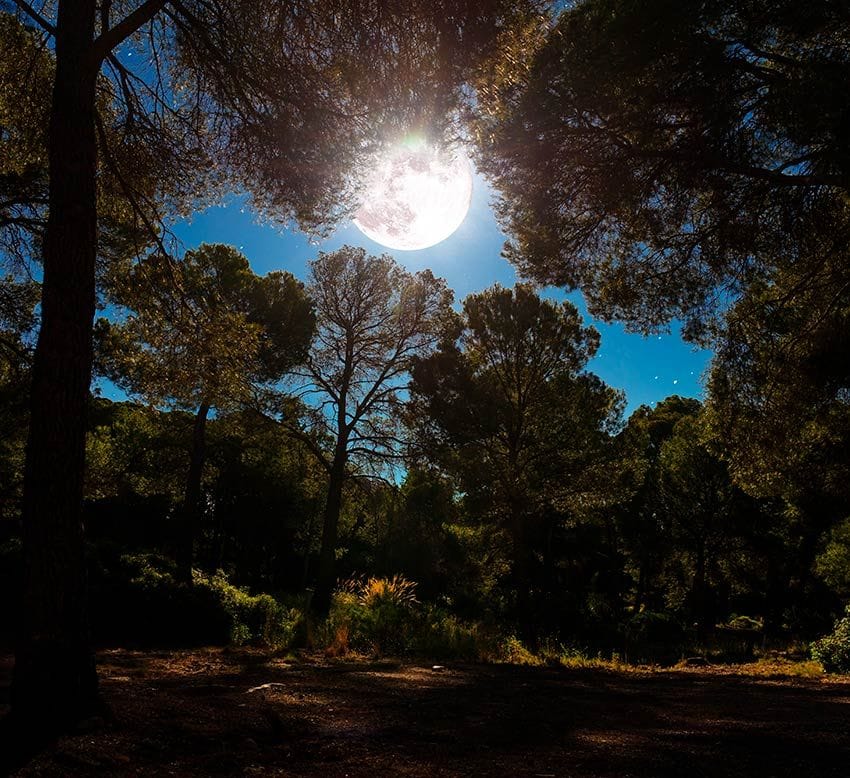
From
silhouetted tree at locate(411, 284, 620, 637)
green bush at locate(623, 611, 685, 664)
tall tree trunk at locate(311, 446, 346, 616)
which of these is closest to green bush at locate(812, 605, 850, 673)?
silhouetted tree at locate(411, 284, 620, 637)

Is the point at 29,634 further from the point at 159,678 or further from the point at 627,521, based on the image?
the point at 627,521

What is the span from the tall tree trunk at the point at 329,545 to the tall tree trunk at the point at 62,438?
9.63m

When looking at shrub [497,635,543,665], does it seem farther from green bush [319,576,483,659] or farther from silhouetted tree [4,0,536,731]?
silhouetted tree [4,0,536,731]

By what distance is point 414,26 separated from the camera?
4891 millimetres

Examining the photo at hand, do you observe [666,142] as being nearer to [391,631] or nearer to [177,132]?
[177,132]

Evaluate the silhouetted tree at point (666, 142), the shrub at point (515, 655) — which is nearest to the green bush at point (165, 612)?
the shrub at point (515, 655)

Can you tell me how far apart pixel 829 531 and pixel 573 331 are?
13.8 meters

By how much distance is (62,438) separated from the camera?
3.27m

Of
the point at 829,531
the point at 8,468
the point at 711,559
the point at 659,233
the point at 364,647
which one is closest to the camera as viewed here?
the point at 659,233

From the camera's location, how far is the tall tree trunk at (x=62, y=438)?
3.03m

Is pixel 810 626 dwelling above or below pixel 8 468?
below

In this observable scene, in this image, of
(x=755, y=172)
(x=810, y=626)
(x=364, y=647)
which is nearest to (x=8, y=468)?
(x=364, y=647)

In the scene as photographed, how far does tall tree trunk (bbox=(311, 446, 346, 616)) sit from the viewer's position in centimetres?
1269

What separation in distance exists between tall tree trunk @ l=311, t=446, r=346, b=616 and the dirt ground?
667 centimetres
